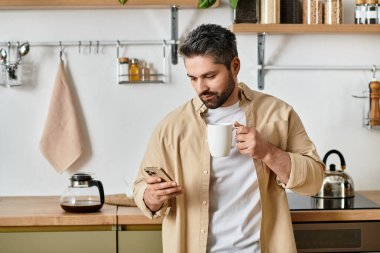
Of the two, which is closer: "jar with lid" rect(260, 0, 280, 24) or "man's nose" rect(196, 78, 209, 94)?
"man's nose" rect(196, 78, 209, 94)

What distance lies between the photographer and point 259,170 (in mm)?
2311

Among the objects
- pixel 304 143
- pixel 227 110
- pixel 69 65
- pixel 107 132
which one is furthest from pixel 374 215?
pixel 69 65

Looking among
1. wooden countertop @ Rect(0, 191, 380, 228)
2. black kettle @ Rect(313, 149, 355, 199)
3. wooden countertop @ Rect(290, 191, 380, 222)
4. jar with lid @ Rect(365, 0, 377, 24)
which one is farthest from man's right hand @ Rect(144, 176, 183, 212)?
jar with lid @ Rect(365, 0, 377, 24)

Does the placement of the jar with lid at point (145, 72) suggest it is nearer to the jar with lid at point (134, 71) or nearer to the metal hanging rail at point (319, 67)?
the jar with lid at point (134, 71)

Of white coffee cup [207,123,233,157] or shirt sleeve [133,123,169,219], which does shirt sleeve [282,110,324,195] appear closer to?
white coffee cup [207,123,233,157]

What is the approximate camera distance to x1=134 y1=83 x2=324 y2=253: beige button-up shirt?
2.30m

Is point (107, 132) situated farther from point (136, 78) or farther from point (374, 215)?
point (374, 215)

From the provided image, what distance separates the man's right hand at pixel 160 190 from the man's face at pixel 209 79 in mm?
268

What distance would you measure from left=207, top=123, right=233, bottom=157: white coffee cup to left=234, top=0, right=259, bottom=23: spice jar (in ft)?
3.51

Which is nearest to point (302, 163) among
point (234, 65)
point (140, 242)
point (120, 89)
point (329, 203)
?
point (234, 65)

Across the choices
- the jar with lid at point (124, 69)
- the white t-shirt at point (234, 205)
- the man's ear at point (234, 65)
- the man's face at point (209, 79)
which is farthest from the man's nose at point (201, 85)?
the jar with lid at point (124, 69)

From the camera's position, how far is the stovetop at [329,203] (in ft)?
9.18

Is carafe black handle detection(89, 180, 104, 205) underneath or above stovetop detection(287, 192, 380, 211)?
above

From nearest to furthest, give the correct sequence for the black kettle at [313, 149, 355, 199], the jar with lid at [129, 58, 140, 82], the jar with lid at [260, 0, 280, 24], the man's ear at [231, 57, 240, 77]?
1. the man's ear at [231, 57, 240, 77]
2. the black kettle at [313, 149, 355, 199]
3. the jar with lid at [260, 0, 280, 24]
4. the jar with lid at [129, 58, 140, 82]
